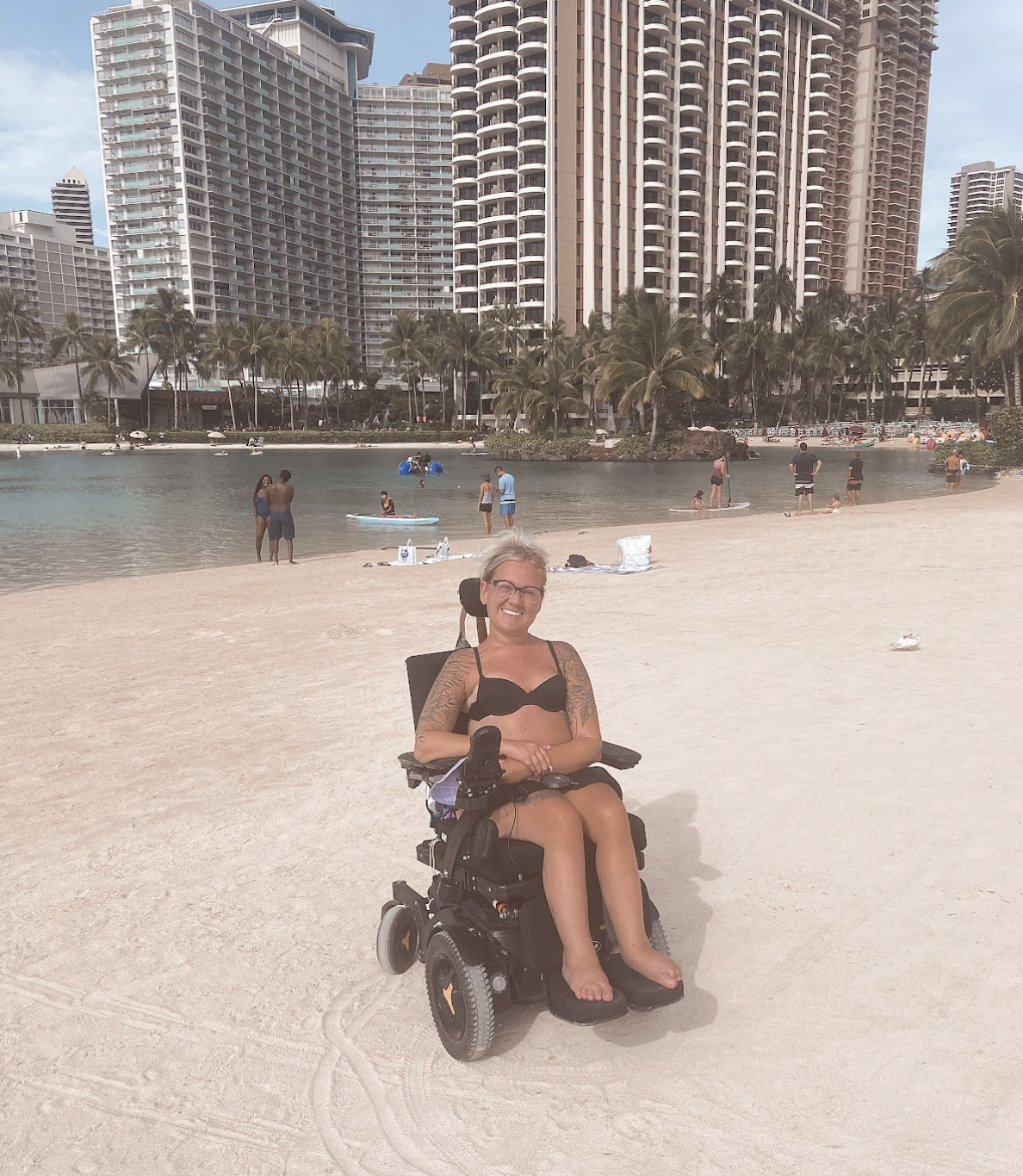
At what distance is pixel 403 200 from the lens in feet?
583

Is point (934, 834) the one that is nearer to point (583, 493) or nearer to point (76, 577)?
point (76, 577)

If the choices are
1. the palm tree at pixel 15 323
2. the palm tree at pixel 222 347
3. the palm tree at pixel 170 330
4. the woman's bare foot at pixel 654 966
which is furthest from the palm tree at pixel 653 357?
the palm tree at pixel 15 323

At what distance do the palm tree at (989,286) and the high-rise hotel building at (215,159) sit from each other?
415 ft

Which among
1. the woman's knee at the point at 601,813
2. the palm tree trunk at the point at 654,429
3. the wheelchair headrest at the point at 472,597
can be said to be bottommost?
the woman's knee at the point at 601,813

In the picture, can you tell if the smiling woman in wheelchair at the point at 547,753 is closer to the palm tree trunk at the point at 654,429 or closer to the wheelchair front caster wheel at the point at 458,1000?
the wheelchair front caster wheel at the point at 458,1000

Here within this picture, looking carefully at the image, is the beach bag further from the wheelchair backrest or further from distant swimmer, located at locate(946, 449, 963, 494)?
distant swimmer, located at locate(946, 449, 963, 494)

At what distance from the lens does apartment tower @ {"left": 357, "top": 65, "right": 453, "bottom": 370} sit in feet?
578

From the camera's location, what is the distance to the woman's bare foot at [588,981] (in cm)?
269

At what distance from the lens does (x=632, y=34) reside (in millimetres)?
101688

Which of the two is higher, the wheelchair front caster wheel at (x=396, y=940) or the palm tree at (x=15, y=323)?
the palm tree at (x=15, y=323)

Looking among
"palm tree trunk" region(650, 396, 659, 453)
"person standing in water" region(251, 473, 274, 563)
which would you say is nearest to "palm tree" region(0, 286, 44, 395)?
"palm tree trunk" region(650, 396, 659, 453)

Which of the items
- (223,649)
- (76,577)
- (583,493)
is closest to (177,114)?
(583,493)

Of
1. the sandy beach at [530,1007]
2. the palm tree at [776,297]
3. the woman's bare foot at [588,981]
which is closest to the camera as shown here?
the sandy beach at [530,1007]

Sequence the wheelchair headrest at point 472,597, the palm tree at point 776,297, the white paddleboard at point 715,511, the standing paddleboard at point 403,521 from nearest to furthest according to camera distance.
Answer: the wheelchair headrest at point 472,597 < the standing paddleboard at point 403,521 < the white paddleboard at point 715,511 < the palm tree at point 776,297
